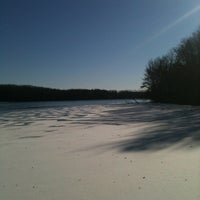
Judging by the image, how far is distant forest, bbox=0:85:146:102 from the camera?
83.2 m

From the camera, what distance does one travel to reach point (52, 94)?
10050 cm

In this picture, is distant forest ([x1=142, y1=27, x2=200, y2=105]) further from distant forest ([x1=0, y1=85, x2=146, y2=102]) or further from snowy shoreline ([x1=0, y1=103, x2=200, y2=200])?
snowy shoreline ([x1=0, y1=103, x2=200, y2=200])

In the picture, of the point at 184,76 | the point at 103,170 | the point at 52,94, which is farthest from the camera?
the point at 52,94

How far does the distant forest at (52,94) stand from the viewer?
3275 inches

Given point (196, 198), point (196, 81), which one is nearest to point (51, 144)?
point (196, 198)

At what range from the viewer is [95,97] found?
4560 inches

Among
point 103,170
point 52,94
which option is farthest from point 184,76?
point 52,94

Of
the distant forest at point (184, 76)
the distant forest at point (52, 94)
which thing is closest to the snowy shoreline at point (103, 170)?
the distant forest at point (184, 76)

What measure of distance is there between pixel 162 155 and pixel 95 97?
108691mm

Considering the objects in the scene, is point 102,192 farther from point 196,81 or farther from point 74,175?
point 196,81

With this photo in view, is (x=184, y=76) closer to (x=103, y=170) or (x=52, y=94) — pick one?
(x=103, y=170)

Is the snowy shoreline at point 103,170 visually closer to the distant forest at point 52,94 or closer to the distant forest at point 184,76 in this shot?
the distant forest at point 184,76

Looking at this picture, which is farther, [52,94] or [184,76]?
[52,94]

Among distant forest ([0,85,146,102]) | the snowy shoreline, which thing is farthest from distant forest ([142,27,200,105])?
the snowy shoreline
